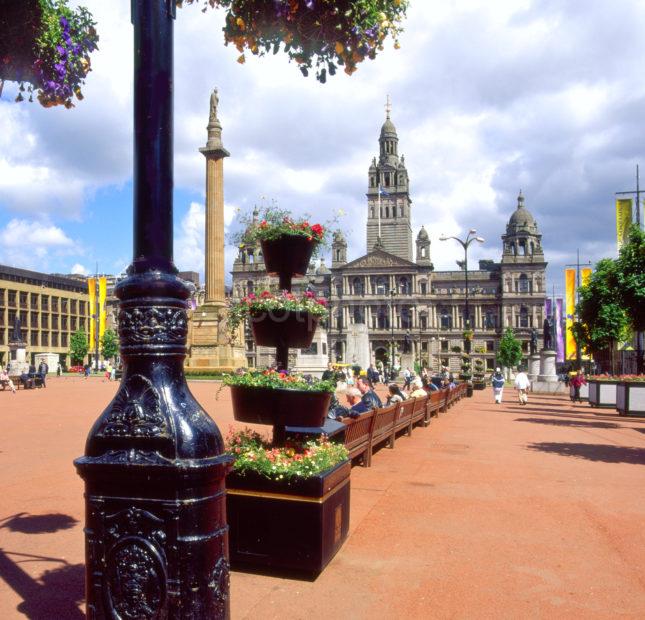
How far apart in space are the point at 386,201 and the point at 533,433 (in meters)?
97.6

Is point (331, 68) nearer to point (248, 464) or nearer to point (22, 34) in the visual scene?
point (22, 34)

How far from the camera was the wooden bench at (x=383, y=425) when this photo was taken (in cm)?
1052

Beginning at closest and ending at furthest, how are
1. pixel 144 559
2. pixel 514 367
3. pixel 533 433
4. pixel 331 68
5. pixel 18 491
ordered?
pixel 144 559 < pixel 331 68 < pixel 18 491 < pixel 533 433 < pixel 514 367

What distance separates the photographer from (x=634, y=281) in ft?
62.1

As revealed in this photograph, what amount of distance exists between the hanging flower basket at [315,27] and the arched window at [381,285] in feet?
319

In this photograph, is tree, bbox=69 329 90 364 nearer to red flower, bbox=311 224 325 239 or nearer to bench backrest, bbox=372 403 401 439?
bench backrest, bbox=372 403 401 439

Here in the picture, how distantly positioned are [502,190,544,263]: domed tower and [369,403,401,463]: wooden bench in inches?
3536

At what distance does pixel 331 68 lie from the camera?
4051mm

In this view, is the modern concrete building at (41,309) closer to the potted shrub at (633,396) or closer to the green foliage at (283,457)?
the potted shrub at (633,396)

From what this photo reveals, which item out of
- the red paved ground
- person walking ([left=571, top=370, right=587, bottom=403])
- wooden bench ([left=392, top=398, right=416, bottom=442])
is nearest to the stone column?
person walking ([left=571, top=370, right=587, bottom=403])

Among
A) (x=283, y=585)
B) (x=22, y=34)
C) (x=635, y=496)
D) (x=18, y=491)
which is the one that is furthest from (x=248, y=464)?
(x=635, y=496)

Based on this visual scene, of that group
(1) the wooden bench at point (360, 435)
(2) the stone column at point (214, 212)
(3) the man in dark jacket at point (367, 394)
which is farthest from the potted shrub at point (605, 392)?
(2) the stone column at point (214, 212)

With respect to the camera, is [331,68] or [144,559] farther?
[331,68]

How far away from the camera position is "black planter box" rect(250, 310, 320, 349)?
595 cm
